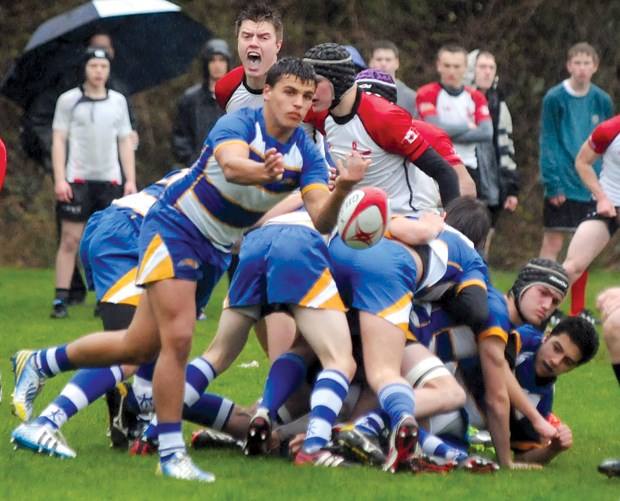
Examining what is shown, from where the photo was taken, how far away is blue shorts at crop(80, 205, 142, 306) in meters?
7.09

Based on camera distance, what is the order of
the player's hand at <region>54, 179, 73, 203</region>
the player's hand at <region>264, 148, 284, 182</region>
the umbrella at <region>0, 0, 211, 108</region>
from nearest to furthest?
the player's hand at <region>264, 148, 284, 182</region>, the player's hand at <region>54, 179, 73, 203</region>, the umbrella at <region>0, 0, 211, 108</region>

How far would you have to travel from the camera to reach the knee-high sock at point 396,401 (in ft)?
20.1

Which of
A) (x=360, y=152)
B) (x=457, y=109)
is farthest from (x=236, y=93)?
(x=457, y=109)

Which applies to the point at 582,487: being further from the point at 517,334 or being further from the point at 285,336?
the point at 285,336

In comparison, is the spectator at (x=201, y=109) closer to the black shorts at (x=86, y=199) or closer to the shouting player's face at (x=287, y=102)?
the black shorts at (x=86, y=199)

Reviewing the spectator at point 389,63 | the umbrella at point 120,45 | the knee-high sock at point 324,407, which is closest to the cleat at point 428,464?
the knee-high sock at point 324,407

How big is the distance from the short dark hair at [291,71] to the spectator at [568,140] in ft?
22.1

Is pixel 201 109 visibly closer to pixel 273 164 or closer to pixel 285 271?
pixel 285 271

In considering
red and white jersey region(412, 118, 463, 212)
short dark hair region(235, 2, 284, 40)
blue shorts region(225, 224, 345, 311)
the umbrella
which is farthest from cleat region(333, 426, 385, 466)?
the umbrella

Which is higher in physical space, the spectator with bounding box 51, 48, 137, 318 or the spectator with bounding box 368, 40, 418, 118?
the spectator with bounding box 368, 40, 418, 118

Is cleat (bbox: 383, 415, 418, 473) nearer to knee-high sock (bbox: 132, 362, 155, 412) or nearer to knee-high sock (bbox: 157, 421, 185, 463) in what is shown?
knee-high sock (bbox: 157, 421, 185, 463)

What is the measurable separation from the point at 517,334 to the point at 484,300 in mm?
472

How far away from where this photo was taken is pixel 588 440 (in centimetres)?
753

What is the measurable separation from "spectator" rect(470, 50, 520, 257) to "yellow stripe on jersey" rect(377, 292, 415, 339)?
6.43 metres
